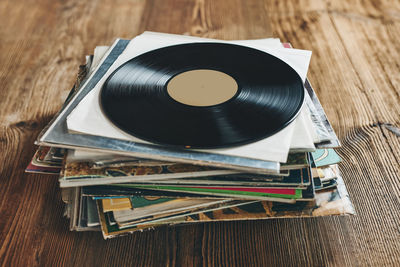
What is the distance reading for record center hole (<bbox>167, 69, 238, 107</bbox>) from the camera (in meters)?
0.63

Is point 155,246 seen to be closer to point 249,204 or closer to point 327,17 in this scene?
point 249,204

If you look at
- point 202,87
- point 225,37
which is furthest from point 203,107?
point 225,37

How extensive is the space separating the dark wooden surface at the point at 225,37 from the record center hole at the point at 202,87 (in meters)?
0.19

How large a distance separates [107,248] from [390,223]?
416 millimetres

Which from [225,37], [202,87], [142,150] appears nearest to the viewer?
[142,150]

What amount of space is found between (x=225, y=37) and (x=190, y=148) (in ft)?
2.30

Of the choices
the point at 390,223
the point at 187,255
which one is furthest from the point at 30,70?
the point at 390,223

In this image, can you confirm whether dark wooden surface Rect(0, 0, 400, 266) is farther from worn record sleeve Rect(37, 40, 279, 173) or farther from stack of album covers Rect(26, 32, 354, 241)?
worn record sleeve Rect(37, 40, 279, 173)

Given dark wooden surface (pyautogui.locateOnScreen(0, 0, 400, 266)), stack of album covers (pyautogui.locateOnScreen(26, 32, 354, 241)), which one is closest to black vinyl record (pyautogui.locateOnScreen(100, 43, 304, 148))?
stack of album covers (pyautogui.locateOnScreen(26, 32, 354, 241))

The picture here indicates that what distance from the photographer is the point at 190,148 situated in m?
0.53

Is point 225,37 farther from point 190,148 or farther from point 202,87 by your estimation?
point 190,148

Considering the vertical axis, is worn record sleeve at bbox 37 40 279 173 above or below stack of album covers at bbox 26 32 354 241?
above

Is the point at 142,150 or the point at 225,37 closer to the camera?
the point at 142,150

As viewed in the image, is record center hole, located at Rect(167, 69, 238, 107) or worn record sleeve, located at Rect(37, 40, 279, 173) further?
record center hole, located at Rect(167, 69, 238, 107)
